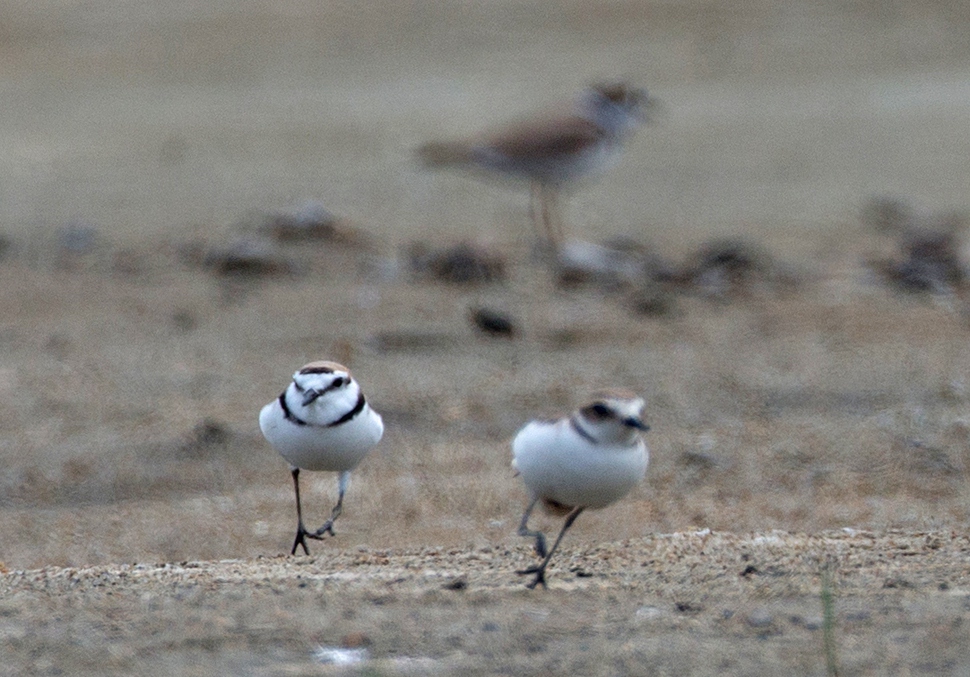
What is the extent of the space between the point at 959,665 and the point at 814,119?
11552 millimetres

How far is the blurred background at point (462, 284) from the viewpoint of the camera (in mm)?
5824

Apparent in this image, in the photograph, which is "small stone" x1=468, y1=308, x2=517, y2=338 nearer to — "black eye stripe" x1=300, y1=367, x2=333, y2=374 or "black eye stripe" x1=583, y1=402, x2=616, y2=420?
"black eye stripe" x1=300, y1=367, x2=333, y2=374

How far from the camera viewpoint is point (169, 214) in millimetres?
10703

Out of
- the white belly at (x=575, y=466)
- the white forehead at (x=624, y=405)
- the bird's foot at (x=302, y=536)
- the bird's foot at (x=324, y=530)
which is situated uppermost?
the white forehead at (x=624, y=405)

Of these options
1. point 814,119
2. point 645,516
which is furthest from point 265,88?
point 645,516

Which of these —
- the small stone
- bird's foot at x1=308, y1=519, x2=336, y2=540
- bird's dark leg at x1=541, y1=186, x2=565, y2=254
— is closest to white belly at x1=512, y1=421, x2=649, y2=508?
bird's foot at x1=308, y1=519, x2=336, y2=540

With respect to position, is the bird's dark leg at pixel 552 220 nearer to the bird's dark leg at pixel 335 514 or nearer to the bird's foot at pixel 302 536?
the bird's dark leg at pixel 335 514

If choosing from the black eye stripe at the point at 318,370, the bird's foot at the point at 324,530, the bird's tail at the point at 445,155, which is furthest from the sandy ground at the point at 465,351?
the black eye stripe at the point at 318,370

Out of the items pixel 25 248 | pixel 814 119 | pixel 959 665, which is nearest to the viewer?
pixel 959 665

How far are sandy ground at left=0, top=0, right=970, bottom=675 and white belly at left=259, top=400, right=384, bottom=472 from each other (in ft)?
1.21

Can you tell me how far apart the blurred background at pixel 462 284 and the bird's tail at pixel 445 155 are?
55 centimetres

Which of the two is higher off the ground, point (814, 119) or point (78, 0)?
point (78, 0)

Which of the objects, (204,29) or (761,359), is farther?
(204,29)

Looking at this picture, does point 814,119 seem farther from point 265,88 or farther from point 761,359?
point 761,359
